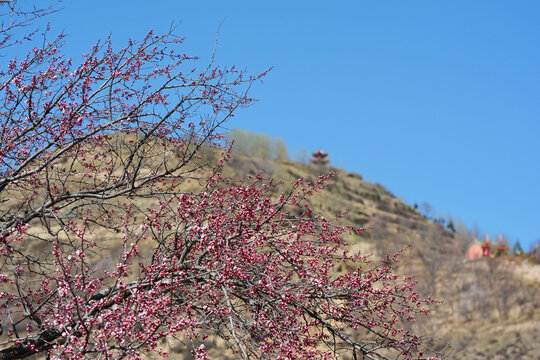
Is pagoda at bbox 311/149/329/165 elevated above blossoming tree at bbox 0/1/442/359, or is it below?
above

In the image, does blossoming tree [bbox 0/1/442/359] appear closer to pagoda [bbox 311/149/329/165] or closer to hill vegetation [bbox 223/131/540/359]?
hill vegetation [bbox 223/131/540/359]

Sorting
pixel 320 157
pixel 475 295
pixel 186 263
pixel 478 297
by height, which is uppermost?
pixel 320 157

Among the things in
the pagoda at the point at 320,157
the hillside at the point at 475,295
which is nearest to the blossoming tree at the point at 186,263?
the hillside at the point at 475,295

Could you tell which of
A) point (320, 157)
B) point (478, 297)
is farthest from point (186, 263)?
point (320, 157)

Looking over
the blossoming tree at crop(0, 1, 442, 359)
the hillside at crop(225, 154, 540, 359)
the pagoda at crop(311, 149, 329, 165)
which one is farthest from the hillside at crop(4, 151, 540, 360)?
the pagoda at crop(311, 149, 329, 165)

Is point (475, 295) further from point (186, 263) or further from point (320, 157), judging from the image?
point (320, 157)

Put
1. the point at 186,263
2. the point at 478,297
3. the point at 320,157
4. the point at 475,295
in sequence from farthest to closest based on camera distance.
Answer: the point at 320,157
the point at 475,295
the point at 478,297
the point at 186,263

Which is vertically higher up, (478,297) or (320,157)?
(320,157)

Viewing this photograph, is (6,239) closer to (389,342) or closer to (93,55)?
(93,55)

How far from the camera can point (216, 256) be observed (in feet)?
20.0

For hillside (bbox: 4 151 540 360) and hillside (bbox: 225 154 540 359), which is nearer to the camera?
hillside (bbox: 4 151 540 360)

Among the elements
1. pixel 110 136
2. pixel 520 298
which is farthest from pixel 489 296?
pixel 110 136

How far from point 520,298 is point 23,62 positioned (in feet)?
117

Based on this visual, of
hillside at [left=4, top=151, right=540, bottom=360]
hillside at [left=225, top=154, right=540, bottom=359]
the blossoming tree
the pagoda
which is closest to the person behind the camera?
the blossoming tree
